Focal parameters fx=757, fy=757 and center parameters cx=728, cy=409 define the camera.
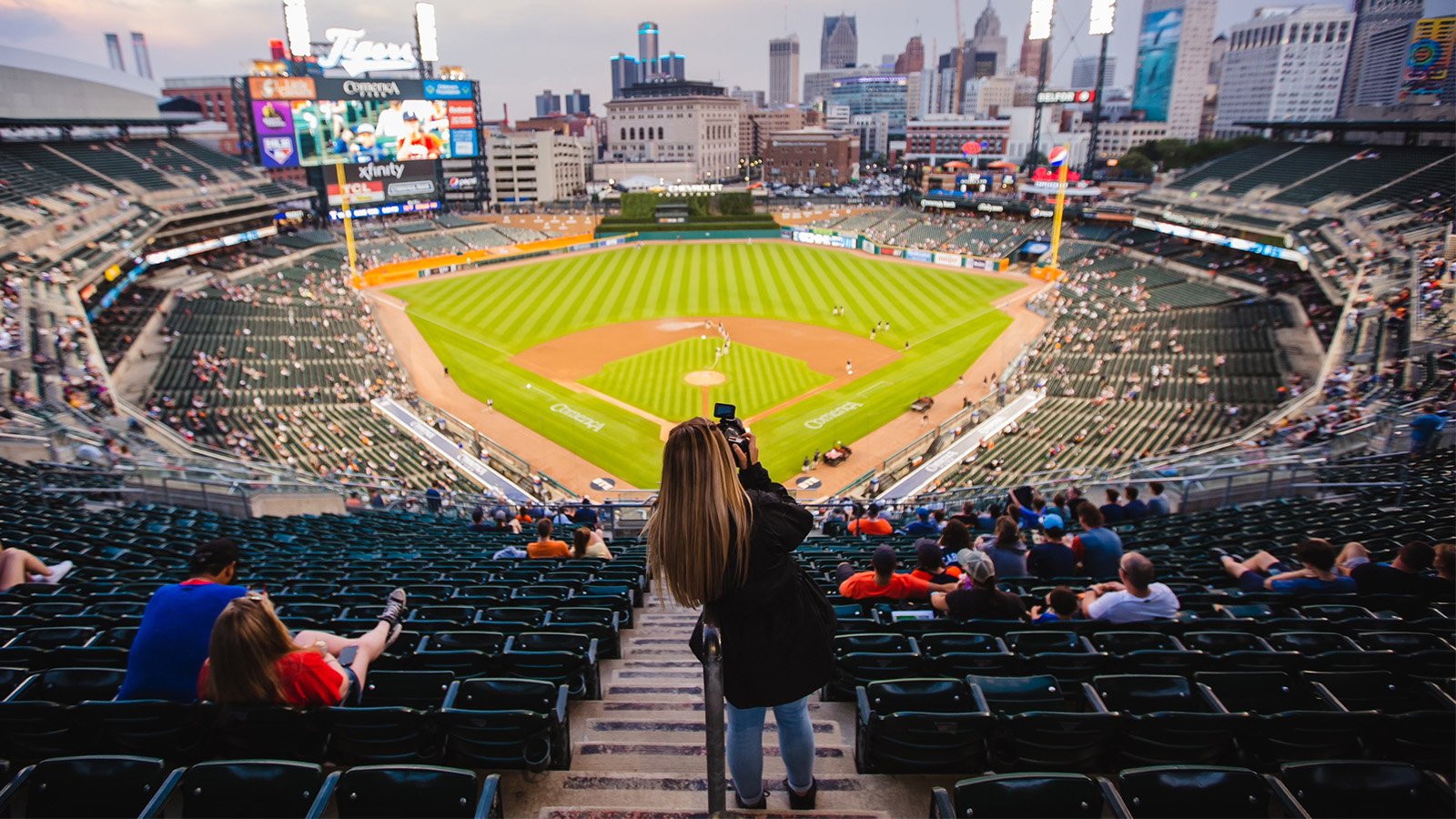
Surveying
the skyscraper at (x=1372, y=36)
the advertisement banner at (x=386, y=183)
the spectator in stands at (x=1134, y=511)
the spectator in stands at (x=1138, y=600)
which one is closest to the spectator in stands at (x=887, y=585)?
the spectator in stands at (x=1138, y=600)

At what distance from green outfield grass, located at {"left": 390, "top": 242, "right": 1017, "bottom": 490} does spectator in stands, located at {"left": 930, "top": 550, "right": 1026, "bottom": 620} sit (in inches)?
897

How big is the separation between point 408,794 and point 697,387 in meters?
35.1

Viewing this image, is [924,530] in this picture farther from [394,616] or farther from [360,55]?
[360,55]

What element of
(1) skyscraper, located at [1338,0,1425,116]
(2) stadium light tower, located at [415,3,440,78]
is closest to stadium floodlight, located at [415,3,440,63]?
(2) stadium light tower, located at [415,3,440,78]

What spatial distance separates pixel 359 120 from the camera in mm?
71938

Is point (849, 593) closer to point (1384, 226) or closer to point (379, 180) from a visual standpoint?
point (1384, 226)

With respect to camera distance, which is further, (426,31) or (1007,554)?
(426,31)

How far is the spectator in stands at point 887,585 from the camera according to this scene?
23.9 ft

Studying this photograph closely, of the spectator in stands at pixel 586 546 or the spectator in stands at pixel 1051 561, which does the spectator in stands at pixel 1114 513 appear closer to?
the spectator in stands at pixel 1051 561

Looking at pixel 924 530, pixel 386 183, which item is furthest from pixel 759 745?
pixel 386 183

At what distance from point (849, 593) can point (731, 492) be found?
4.34 m

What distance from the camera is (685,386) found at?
3862cm

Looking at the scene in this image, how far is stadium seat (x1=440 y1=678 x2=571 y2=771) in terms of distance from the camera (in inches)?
176

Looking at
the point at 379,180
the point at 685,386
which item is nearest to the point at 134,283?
the point at 379,180
